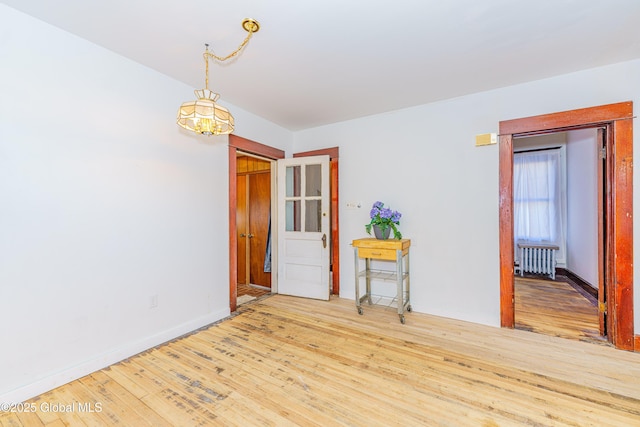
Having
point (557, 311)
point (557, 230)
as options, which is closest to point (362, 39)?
point (557, 311)

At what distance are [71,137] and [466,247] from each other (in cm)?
373

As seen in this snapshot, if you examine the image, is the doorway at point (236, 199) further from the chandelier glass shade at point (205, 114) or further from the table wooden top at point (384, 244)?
the chandelier glass shade at point (205, 114)

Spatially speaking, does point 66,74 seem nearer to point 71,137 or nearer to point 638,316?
point 71,137

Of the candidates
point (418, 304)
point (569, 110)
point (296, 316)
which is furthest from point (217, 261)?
point (569, 110)

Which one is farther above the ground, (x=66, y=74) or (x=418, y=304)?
(x=66, y=74)

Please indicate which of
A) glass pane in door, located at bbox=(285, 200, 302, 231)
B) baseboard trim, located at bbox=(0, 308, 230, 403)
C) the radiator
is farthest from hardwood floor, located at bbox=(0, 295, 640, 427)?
the radiator

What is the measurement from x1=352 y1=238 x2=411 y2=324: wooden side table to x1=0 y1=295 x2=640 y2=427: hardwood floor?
1.44 ft

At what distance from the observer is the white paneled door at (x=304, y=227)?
146 inches

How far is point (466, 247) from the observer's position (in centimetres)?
298

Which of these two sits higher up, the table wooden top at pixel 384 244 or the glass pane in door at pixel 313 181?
the glass pane in door at pixel 313 181

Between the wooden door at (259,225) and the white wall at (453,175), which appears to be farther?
the wooden door at (259,225)

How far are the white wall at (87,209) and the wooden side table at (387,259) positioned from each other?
1.77 metres

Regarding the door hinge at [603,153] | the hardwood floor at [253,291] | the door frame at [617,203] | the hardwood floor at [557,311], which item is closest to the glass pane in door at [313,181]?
the hardwood floor at [253,291]

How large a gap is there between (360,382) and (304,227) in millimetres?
2244
